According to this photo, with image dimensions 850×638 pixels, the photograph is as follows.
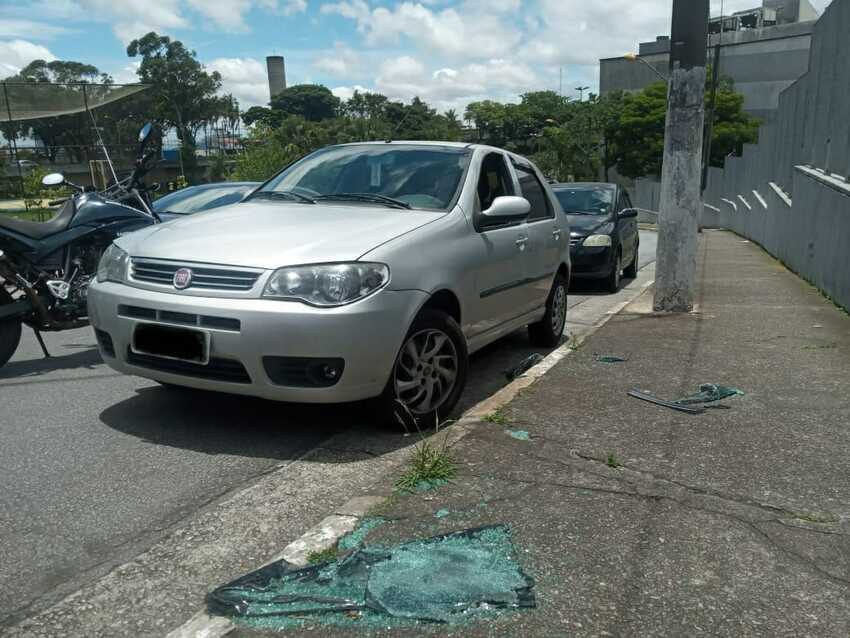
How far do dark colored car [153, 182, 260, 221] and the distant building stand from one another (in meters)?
59.3

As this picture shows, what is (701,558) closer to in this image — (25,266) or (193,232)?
(193,232)

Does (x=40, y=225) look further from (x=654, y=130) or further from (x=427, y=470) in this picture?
(x=654, y=130)

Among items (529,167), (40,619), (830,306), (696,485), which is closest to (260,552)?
(40,619)

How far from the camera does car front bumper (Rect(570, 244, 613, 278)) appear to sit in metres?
10.9

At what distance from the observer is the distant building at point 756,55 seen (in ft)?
214

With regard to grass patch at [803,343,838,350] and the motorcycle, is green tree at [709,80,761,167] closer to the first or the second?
grass patch at [803,343,838,350]

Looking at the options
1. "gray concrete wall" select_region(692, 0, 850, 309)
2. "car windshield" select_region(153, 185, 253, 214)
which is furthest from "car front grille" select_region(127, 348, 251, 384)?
"gray concrete wall" select_region(692, 0, 850, 309)

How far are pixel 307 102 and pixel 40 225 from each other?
136481mm

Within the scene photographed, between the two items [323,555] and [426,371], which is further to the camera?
[426,371]

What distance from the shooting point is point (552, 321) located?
6.82 m

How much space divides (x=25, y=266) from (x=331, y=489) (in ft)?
11.2

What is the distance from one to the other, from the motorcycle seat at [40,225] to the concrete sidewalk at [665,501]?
3.65m

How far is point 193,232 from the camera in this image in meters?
4.42

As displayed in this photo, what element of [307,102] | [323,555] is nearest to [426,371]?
[323,555]
